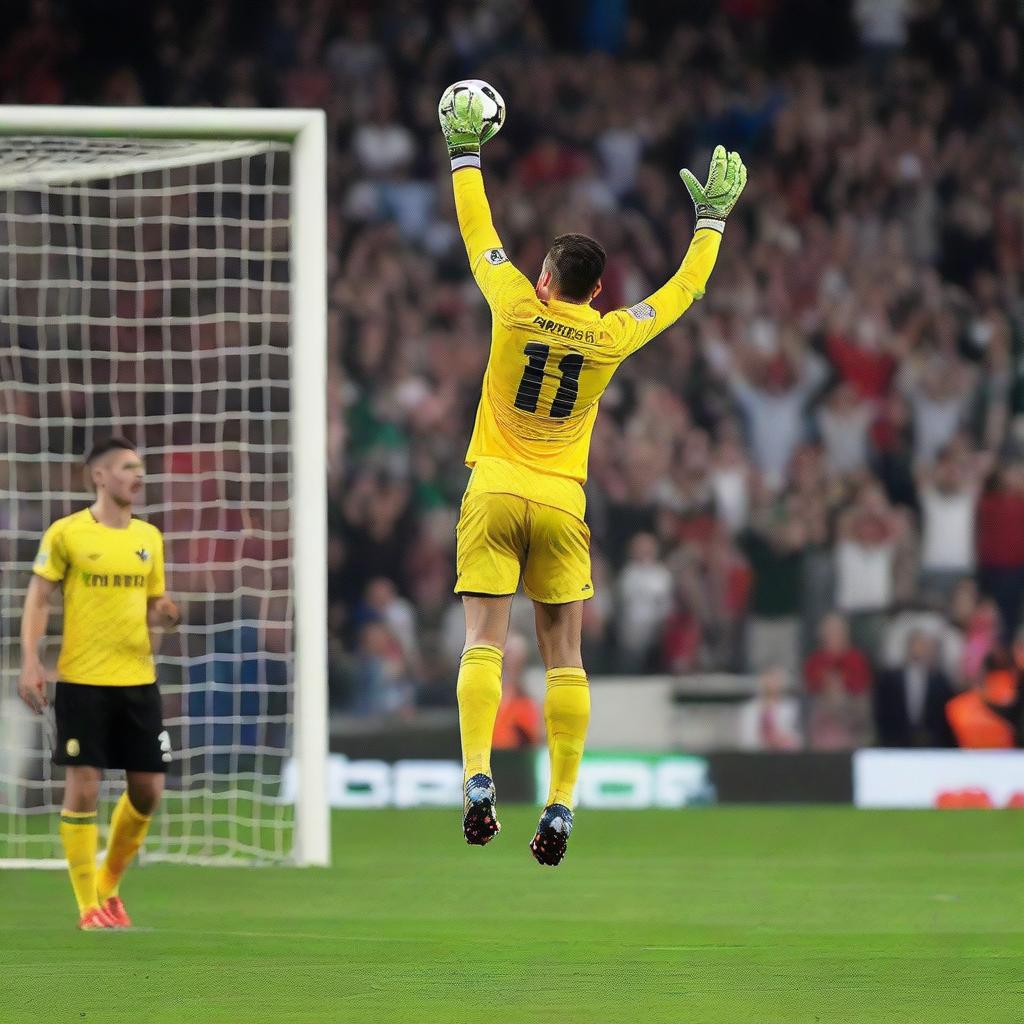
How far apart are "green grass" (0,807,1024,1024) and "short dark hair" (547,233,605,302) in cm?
241

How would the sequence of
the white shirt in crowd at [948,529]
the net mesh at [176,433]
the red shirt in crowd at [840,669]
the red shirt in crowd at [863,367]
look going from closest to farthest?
the net mesh at [176,433]
the red shirt in crowd at [840,669]
the white shirt in crowd at [948,529]
the red shirt in crowd at [863,367]

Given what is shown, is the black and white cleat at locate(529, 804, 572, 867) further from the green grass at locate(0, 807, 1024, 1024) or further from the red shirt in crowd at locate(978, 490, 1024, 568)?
the red shirt in crowd at locate(978, 490, 1024, 568)

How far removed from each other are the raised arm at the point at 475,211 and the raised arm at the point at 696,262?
45cm

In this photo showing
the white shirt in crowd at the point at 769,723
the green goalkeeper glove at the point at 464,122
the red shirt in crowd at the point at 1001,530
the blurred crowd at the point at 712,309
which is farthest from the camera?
the red shirt in crowd at the point at 1001,530

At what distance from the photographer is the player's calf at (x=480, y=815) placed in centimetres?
675

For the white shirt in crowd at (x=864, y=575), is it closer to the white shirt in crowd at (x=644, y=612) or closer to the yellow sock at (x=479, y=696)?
the white shirt in crowd at (x=644, y=612)

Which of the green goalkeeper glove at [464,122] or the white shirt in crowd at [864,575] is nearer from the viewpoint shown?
the green goalkeeper glove at [464,122]

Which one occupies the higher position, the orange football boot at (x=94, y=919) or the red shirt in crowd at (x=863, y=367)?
the red shirt in crowd at (x=863, y=367)

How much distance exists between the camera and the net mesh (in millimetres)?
11445

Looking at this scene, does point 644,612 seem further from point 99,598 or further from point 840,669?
point 99,598

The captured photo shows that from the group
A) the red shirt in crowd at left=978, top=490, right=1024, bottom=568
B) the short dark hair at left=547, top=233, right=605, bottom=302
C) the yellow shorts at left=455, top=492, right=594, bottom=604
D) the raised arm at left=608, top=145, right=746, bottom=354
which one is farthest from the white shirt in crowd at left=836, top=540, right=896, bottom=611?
the short dark hair at left=547, top=233, right=605, bottom=302

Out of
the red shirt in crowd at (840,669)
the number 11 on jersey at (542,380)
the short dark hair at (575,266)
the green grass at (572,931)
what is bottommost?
the green grass at (572,931)

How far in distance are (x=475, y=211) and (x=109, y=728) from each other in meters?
3.12

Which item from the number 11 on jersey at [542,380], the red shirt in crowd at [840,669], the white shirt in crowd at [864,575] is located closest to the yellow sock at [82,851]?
the number 11 on jersey at [542,380]
